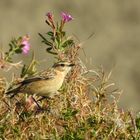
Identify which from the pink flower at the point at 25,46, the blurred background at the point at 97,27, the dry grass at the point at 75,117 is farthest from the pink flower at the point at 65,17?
the blurred background at the point at 97,27

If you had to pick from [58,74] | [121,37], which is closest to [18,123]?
[58,74]

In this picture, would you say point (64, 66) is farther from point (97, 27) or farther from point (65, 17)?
point (97, 27)

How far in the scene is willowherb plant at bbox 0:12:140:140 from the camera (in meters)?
4.08

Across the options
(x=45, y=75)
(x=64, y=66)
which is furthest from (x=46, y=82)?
(x=64, y=66)

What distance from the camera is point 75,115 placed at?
4.19 m

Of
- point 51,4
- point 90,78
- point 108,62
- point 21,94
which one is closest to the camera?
point 90,78

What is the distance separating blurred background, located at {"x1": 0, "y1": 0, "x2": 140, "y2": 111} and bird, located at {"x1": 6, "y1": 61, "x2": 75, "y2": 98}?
1219cm

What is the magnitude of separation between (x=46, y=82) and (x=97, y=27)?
1624 centimetres

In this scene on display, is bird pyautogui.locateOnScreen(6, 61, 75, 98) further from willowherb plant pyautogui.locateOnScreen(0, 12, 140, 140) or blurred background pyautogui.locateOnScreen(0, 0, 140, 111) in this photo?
blurred background pyautogui.locateOnScreen(0, 0, 140, 111)

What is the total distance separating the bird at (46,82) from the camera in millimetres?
4828

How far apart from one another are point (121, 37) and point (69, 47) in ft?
54.6

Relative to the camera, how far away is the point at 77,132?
160 inches

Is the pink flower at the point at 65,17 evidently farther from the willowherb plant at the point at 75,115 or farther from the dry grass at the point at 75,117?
the dry grass at the point at 75,117

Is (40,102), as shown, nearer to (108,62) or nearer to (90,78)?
(90,78)
